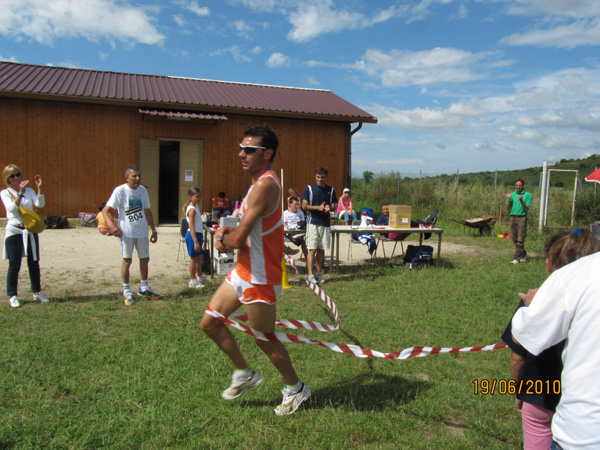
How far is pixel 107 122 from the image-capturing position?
555 inches

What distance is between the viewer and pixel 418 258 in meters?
8.98

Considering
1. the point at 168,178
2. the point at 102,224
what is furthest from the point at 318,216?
the point at 168,178

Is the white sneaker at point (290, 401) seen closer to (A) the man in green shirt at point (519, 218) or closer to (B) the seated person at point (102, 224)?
(B) the seated person at point (102, 224)

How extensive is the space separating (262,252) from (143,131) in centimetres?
1269

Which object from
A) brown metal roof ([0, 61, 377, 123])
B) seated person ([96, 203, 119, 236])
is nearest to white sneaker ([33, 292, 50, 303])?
seated person ([96, 203, 119, 236])

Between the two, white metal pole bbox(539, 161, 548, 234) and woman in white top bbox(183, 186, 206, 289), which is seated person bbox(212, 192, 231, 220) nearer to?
woman in white top bbox(183, 186, 206, 289)

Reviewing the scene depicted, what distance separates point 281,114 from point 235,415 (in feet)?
44.0

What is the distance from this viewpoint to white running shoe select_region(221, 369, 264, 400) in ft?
11.1

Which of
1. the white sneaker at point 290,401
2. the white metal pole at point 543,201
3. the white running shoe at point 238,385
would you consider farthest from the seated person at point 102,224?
the white metal pole at point 543,201

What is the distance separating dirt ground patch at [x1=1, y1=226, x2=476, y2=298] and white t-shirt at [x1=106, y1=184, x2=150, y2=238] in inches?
46.9

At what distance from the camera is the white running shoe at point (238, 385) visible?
3.37 metres

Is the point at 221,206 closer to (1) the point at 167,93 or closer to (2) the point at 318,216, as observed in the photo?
(1) the point at 167,93

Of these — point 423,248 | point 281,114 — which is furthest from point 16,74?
point 423,248

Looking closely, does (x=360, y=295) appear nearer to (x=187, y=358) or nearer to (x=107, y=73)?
(x=187, y=358)
